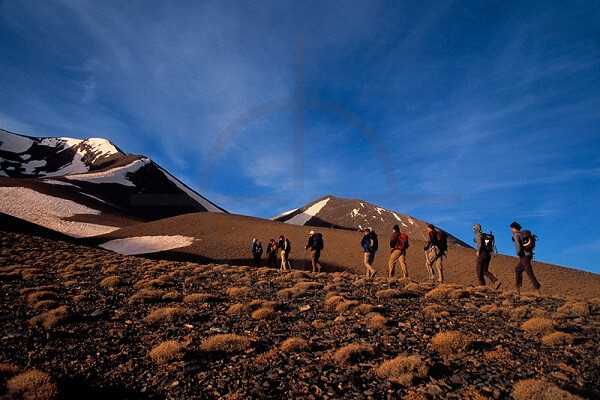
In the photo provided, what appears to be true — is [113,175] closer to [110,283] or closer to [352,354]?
[110,283]

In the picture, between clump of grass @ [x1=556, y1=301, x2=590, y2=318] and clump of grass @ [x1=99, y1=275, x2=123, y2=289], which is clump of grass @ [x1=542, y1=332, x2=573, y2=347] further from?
clump of grass @ [x1=99, y1=275, x2=123, y2=289]

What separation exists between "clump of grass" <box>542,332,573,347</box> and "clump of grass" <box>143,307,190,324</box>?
9.00 meters

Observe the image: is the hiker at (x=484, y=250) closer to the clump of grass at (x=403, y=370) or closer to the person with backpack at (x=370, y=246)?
the person with backpack at (x=370, y=246)

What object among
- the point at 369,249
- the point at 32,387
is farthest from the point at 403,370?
the point at 369,249

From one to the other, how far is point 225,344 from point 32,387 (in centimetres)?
304

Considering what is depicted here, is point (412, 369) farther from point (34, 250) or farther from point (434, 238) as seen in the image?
point (34, 250)

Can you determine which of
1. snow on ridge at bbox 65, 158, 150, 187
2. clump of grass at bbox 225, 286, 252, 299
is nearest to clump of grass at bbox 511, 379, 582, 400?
clump of grass at bbox 225, 286, 252, 299

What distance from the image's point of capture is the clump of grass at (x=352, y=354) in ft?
18.7

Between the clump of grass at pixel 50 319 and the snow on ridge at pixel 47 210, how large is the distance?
5382 centimetres

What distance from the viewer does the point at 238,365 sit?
18.1ft

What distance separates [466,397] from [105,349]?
22.1 feet

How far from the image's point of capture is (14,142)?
17225 centimetres

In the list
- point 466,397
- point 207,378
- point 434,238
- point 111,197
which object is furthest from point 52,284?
point 111,197

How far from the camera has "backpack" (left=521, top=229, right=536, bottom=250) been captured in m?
12.9
